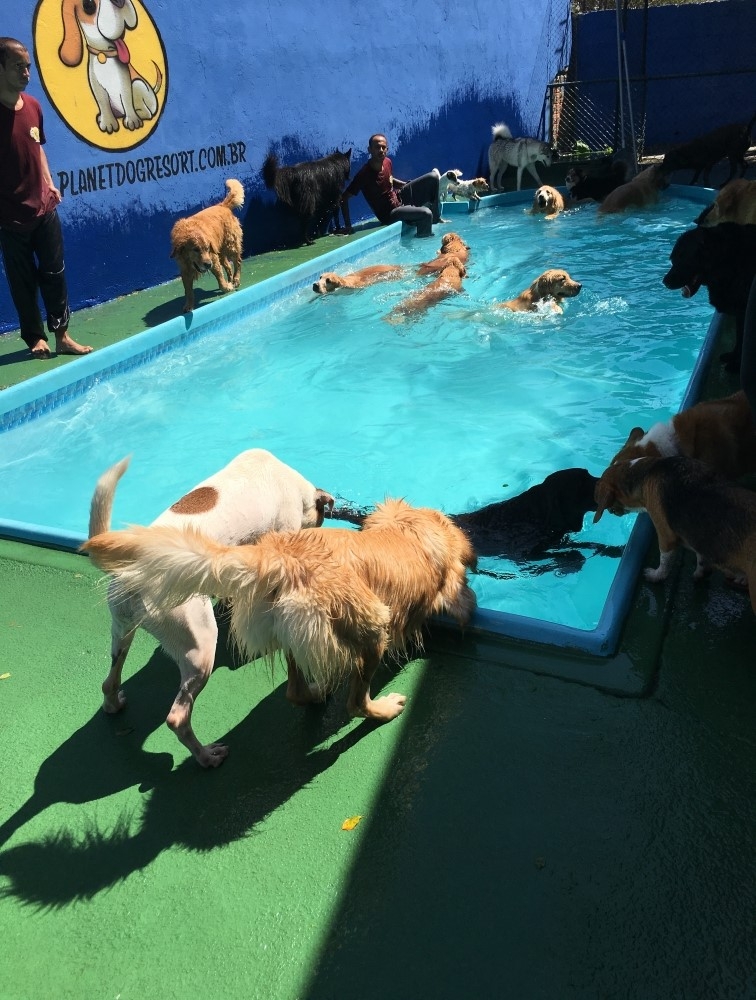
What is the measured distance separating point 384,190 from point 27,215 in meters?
8.14

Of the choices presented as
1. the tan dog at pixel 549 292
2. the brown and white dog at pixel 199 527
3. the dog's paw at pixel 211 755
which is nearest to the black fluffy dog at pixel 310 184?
the tan dog at pixel 549 292

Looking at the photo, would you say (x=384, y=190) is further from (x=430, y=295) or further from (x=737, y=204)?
(x=737, y=204)

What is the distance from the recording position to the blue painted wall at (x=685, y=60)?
1912 cm

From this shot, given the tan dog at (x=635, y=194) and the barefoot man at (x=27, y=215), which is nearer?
the barefoot man at (x=27, y=215)

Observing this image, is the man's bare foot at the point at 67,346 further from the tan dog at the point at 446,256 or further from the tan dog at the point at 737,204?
the tan dog at the point at 737,204

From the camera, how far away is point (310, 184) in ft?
40.1

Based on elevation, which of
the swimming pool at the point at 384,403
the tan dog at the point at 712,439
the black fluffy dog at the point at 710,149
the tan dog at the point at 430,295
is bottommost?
the swimming pool at the point at 384,403

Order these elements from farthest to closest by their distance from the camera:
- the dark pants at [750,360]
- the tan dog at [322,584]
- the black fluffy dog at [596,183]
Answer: the black fluffy dog at [596,183]
the dark pants at [750,360]
the tan dog at [322,584]

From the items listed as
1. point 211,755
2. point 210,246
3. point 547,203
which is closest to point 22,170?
point 210,246

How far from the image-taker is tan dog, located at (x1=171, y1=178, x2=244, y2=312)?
334 inches

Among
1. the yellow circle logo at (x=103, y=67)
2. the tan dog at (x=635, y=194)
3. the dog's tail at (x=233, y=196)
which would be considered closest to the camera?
the yellow circle logo at (x=103, y=67)

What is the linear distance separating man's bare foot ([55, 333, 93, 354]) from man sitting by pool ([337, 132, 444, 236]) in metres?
7.17

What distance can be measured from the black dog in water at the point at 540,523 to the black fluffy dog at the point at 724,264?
2222 millimetres

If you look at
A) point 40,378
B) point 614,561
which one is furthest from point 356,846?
point 40,378
